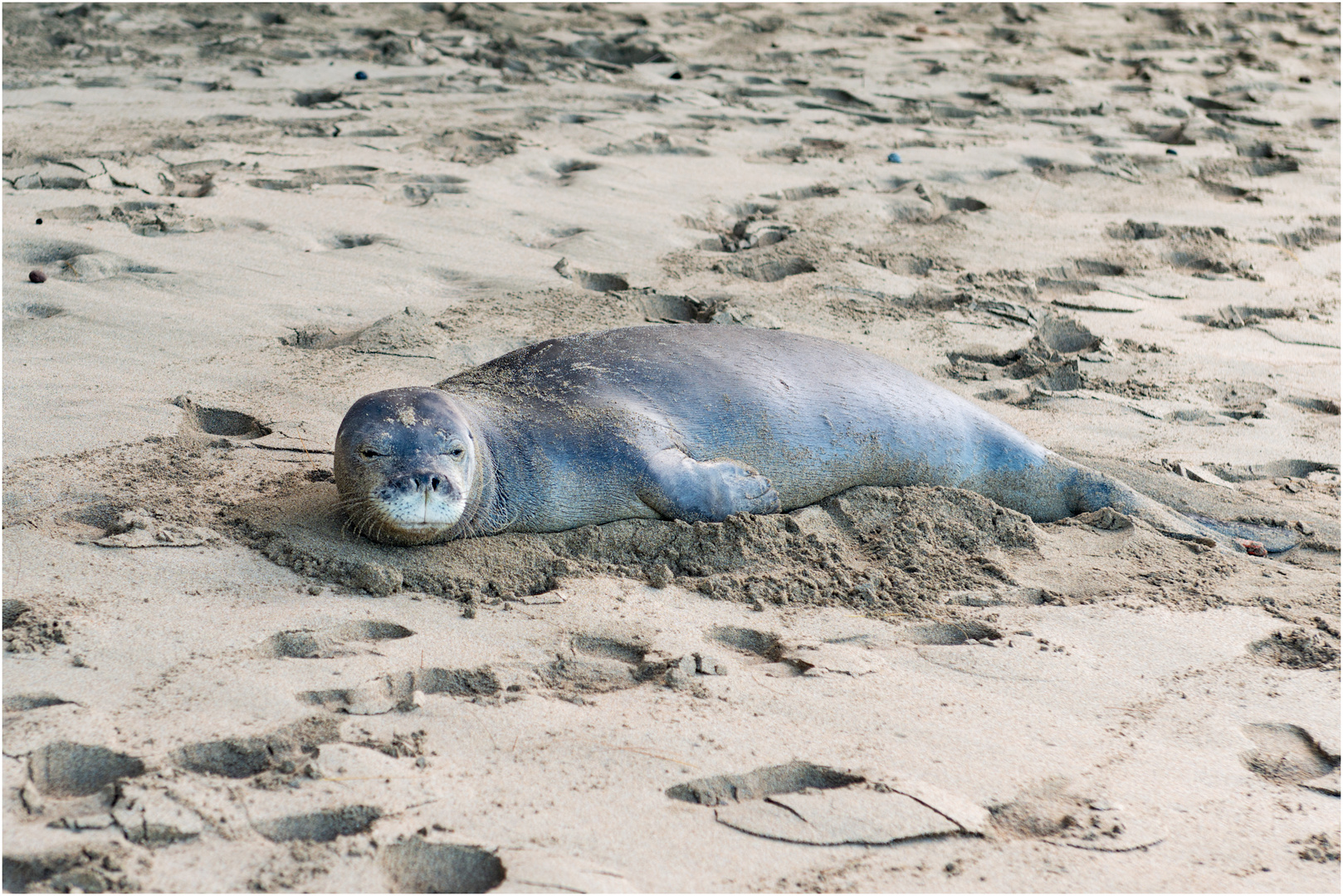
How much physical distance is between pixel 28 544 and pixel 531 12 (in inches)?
339

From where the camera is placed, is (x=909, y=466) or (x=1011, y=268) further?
(x=1011, y=268)

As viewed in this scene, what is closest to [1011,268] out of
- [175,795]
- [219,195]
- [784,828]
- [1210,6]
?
[219,195]

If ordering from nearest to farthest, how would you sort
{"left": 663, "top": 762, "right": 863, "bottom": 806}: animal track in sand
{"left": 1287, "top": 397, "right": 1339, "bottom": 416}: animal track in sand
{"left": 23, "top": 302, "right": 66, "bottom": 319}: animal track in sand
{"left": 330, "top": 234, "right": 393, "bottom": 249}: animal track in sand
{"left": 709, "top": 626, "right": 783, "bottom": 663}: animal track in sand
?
1. {"left": 663, "top": 762, "right": 863, "bottom": 806}: animal track in sand
2. {"left": 709, "top": 626, "right": 783, "bottom": 663}: animal track in sand
3. {"left": 23, "top": 302, "right": 66, "bottom": 319}: animal track in sand
4. {"left": 1287, "top": 397, "right": 1339, "bottom": 416}: animal track in sand
5. {"left": 330, "top": 234, "right": 393, "bottom": 249}: animal track in sand

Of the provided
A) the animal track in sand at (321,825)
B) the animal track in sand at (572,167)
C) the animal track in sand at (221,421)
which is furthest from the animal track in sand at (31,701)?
Answer: the animal track in sand at (572,167)

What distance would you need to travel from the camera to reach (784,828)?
2.33 meters

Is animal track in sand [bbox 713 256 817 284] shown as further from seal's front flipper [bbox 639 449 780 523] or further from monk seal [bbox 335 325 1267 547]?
seal's front flipper [bbox 639 449 780 523]

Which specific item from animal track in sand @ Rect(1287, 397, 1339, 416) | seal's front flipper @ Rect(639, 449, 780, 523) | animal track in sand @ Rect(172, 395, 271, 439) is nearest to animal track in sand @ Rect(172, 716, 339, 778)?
seal's front flipper @ Rect(639, 449, 780, 523)

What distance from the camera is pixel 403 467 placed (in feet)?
10.6

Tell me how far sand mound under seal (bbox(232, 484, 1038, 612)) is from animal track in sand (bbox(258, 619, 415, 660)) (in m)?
0.18

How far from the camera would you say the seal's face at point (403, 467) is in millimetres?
3178

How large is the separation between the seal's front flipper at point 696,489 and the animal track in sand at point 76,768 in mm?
1578

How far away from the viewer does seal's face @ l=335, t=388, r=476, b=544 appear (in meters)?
3.18

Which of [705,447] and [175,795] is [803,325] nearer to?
[705,447]

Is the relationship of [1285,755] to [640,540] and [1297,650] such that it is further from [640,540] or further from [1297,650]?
[640,540]
